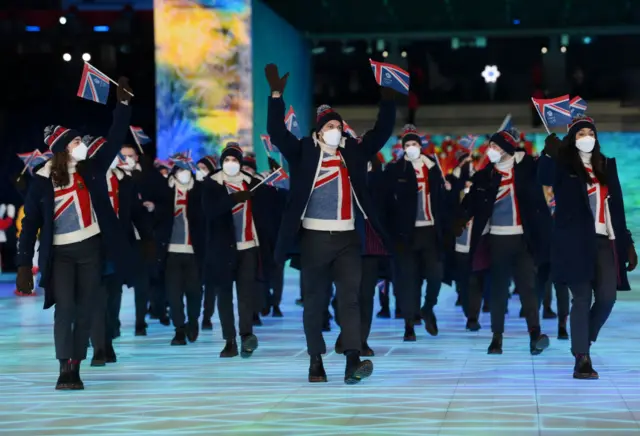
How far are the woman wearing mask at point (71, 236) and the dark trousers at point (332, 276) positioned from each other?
114 centimetres

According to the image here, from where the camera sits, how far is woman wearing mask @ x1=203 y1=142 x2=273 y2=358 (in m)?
9.88

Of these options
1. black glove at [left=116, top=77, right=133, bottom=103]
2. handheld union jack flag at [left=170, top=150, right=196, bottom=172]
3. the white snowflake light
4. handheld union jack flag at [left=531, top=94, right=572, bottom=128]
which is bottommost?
handheld union jack flag at [left=170, top=150, right=196, bottom=172]

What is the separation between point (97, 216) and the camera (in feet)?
26.7

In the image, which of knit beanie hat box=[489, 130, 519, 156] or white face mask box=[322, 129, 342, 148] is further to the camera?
knit beanie hat box=[489, 130, 519, 156]

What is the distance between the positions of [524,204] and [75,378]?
3.66 meters

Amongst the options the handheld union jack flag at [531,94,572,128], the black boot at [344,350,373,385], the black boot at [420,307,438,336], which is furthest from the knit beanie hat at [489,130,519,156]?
the black boot at [344,350,373,385]

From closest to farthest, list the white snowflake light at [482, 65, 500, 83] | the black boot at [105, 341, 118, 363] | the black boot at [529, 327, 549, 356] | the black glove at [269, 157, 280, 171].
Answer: the black boot at [105, 341, 118, 363], the black boot at [529, 327, 549, 356], the black glove at [269, 157, 280, 171], the white snowflake light at [482, 65, 500, 83]

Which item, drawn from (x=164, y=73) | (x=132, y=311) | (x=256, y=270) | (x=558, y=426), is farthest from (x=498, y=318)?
(x=164, y=73)

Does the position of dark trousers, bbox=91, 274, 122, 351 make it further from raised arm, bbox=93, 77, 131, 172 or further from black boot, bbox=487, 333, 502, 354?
black boot, bbox=487, 333, 502, 354

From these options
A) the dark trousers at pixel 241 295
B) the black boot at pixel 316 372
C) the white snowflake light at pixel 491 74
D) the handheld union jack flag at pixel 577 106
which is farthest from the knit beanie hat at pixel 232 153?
the white snowflake light at pixel 491 74

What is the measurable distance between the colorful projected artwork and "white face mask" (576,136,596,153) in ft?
37.7

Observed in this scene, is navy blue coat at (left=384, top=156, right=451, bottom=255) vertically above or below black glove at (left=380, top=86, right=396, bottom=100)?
below

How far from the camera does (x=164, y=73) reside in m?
19.6

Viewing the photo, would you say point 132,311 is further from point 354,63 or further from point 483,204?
point 354,63
